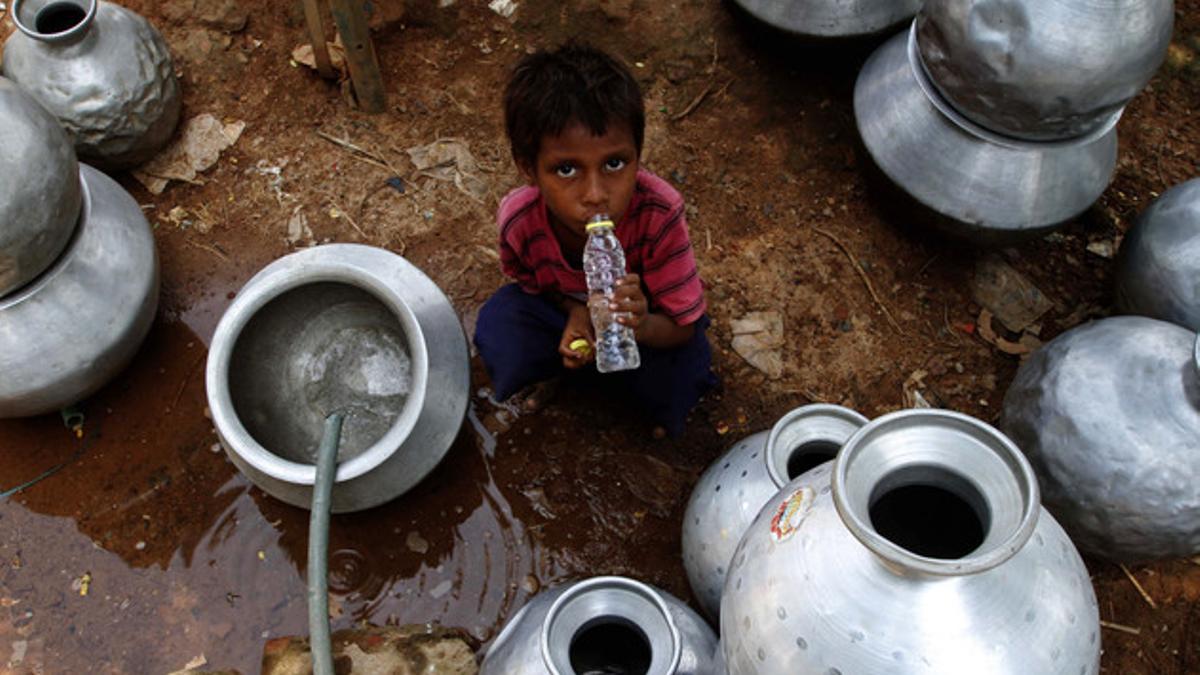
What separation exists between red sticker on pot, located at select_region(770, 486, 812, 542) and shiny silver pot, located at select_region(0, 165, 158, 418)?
222 cm

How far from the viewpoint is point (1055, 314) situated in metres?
3.38

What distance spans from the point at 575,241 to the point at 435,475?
928mm

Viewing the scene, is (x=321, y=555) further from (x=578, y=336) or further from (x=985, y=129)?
(x=985, y=129)

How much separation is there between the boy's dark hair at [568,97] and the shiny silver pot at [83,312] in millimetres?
1487

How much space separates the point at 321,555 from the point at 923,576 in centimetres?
141

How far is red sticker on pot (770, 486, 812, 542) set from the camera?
1618 mm

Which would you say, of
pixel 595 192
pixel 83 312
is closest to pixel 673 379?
pixel 595 192

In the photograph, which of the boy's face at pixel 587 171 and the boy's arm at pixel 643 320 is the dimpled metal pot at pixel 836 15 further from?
the boy's face at pixel 587 171

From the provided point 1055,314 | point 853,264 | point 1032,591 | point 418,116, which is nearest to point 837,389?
point 853,264

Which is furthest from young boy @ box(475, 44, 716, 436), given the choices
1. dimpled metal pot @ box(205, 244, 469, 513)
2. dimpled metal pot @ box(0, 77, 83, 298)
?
dimpled metal pot @ box(0, 77, 83, 298)

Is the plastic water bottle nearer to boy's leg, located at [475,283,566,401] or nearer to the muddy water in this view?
boy's leg, located at [475,283,566,401]

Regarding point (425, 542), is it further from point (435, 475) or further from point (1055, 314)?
point (1055, 314)

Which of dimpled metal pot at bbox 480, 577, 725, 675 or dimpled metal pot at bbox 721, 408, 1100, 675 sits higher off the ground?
dimpled metal pot at bbox 721, 408, 1100, 675

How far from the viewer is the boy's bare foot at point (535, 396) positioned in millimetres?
3049
